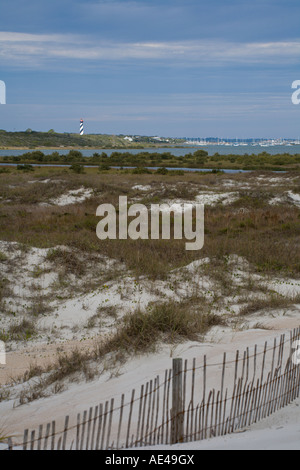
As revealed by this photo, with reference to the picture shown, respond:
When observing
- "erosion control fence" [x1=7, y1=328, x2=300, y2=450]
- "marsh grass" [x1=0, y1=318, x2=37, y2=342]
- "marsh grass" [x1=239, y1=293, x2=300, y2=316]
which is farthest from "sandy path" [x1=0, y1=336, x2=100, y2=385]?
"marsh grass" [x1=239, y1=293, x2=300, y2=316]

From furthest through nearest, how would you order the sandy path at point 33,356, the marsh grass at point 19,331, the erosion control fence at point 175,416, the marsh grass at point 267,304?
1. the marsh grass at point 267,304
2. the marsh grass at point 19,331
3. the sandy path at point 33,356
4. the erosion control fence at point 175,416

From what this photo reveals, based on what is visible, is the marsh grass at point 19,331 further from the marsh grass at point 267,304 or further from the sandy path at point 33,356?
the marsh grass at point 267,304

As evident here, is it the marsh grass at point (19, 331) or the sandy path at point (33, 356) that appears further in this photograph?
the marsh grass at point (19, 331)

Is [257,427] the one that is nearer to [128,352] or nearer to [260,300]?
[128,352]

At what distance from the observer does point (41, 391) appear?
6668mm

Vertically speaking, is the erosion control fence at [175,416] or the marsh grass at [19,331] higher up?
the erosion control fence at [175,416]

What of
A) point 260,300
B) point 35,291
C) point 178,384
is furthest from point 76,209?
point 178,384

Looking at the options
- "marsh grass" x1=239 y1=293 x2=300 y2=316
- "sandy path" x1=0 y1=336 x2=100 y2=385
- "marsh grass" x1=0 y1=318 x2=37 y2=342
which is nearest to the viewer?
"sandy path" x1=0 y1=336 x2=100 y2=385

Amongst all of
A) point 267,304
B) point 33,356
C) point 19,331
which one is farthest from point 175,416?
point 19,331

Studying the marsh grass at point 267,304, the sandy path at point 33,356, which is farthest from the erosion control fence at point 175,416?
the marsh grass at point 267,304

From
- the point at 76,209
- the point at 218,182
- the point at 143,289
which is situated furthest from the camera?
the point at 218,182

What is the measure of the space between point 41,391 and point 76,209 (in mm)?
18489

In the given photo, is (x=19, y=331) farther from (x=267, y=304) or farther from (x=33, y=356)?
(x=267, y=304)

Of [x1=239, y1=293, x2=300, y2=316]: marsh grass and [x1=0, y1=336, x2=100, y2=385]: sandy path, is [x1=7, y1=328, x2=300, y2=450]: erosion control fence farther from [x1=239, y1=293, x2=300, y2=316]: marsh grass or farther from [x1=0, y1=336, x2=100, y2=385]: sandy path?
[x1=239, y1=293, x2=300, y2=316]: marsh grass
